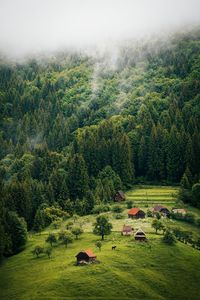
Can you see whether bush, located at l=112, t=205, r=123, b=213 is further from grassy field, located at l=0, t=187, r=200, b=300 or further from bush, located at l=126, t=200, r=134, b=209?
grassy field, located at l=0, t=187, r=200, b=300

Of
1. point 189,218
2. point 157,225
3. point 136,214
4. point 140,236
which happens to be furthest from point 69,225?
point 189,218

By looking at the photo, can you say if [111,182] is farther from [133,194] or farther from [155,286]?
[155,286]

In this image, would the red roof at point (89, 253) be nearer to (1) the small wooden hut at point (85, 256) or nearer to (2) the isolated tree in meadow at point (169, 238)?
(1) the small wooden hut at point (85, 256)

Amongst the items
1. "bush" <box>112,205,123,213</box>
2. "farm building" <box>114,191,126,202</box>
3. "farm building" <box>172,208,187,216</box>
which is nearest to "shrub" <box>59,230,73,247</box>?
"bush" <box>112,205,123,213</box>

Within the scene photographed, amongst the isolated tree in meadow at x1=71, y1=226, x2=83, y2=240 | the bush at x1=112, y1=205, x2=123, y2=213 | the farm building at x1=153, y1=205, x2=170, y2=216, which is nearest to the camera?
the isolated tree in meadow at x1=71, y1=226, x2=83, y2=240

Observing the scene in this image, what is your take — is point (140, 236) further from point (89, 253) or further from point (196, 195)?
point (196, 195)

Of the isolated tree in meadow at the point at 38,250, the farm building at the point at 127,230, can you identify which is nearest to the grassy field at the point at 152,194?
the farm building at the point at 127,230
